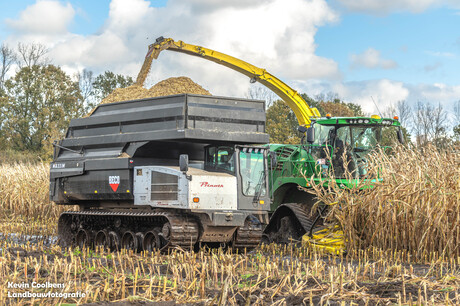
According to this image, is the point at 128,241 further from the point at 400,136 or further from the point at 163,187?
the point at 400,136

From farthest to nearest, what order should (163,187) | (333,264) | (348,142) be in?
(348,142) < (163,187) < (333,264)

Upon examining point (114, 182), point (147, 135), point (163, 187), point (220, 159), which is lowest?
point (163, 187)

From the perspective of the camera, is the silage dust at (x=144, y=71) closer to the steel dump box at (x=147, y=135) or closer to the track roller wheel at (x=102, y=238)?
the steel dump box at (x=147, y=135)

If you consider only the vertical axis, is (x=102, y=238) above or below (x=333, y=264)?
above

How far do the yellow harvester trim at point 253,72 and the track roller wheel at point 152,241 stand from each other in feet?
20.9

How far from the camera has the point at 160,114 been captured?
11.4 m

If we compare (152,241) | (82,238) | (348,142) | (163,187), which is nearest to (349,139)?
(348,142)

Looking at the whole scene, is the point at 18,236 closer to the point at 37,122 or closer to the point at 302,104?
the point at 302,104

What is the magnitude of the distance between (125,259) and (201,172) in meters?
2.58

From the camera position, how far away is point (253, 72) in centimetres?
1756

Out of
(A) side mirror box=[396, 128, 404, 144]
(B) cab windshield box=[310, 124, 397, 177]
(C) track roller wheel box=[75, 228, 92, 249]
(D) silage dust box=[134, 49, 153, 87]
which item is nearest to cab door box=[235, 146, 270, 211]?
(B) cab windshield box=[310, 124, 397, 177]

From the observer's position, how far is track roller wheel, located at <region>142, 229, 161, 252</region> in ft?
36.3

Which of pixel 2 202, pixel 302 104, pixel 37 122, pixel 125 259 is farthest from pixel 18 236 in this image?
pixel 37 122

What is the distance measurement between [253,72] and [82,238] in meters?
7.09
